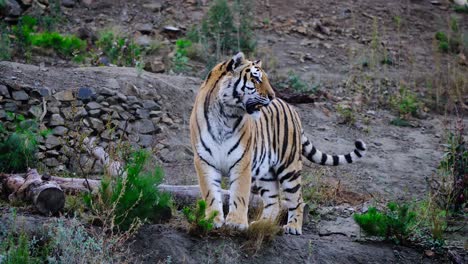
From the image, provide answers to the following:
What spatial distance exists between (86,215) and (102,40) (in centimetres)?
697

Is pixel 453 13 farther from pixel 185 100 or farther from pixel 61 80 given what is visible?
pixel 61 80

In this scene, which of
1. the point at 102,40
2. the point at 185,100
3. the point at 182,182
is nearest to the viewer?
the point at 182,182

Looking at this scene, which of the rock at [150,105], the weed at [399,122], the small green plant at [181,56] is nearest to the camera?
the rock at [150,105]

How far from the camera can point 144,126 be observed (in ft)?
38.3

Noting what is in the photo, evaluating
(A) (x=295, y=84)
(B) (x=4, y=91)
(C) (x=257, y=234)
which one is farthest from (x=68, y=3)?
(C) (x=257, y=234)

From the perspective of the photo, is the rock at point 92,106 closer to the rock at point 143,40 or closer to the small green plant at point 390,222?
the rock at point 143,40

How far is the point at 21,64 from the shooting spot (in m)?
11.8

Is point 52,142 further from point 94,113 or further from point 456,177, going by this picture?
point 456,177

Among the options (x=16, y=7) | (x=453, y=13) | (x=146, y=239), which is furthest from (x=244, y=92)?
(x=453, y=13)

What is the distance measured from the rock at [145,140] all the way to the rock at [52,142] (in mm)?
1259

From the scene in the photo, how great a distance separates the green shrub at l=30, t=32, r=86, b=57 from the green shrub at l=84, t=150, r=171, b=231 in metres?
6.39

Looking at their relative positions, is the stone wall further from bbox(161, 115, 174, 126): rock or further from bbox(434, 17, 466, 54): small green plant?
bbox(434, 17, 466, 54): small green plant

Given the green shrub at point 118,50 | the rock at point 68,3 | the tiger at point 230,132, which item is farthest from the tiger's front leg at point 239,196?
the rock at point 68,3

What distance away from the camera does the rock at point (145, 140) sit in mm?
11460
